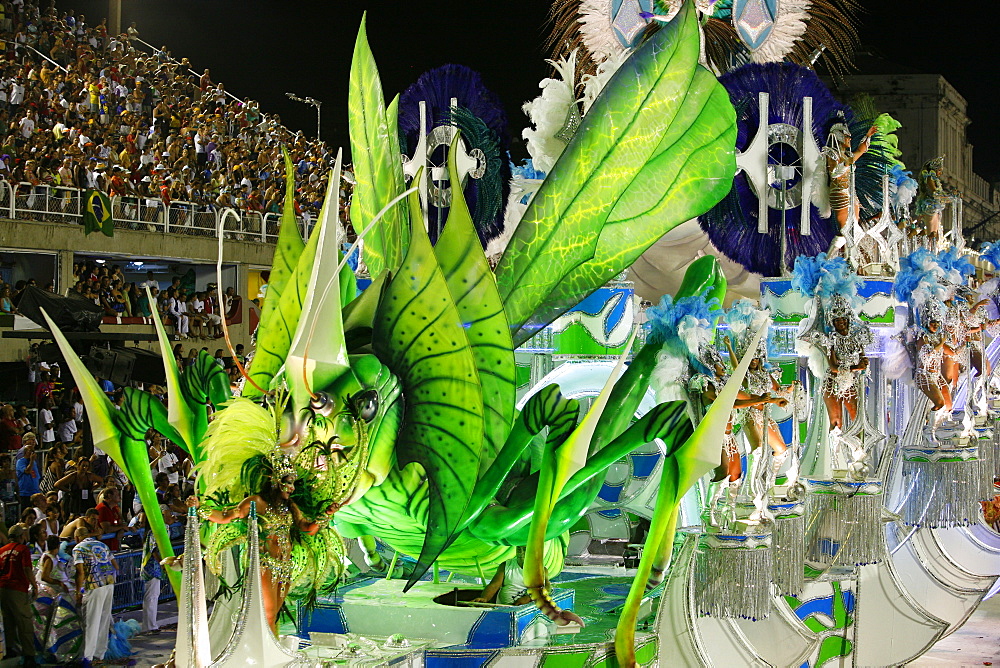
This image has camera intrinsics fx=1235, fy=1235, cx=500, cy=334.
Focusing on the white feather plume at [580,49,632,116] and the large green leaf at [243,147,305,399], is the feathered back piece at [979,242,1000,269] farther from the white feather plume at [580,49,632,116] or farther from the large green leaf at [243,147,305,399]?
the large green leaf at [243,147,305,399]

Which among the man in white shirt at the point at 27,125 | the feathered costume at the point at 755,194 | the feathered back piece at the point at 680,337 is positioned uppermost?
the man in white shirt at the point at 27,125

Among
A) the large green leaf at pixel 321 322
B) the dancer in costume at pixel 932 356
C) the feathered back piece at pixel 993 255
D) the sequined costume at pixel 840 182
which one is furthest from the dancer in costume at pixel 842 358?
the feathered back piece at pixel 993 255

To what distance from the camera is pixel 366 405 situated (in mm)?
3836

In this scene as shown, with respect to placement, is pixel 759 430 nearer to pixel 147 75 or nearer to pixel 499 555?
pixel 499 555

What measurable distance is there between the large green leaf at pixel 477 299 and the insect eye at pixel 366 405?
1.51 feet

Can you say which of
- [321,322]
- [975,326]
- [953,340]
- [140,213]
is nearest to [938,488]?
[953,340]

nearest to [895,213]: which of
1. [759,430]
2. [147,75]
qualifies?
[759,430]

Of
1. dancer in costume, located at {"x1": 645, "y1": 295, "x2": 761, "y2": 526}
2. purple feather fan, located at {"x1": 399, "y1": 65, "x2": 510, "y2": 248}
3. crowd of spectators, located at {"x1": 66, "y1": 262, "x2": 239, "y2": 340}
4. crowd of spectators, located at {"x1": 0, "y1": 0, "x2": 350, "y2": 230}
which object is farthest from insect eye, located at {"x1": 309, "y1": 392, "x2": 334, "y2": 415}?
crowd of spectators, located at {"x1": 0, "y1": 0, "x2": 350, "y2": 230}

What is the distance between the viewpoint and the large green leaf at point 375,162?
16.5 ft

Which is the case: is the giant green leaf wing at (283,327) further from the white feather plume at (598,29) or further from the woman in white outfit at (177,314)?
the woman in white outfit at (177,314)

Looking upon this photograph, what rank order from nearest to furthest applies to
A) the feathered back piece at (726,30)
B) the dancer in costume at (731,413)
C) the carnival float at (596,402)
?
1. the carnival float at (596,402)
2. the dancer in costume at (731,413)
3. the feathered back piece at (726,30)

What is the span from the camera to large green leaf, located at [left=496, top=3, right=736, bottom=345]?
4.56m

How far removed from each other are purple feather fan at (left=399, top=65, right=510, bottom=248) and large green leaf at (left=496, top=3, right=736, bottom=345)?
→ 2.22m

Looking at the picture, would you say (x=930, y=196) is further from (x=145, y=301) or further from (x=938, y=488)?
(x=145, y=301)
